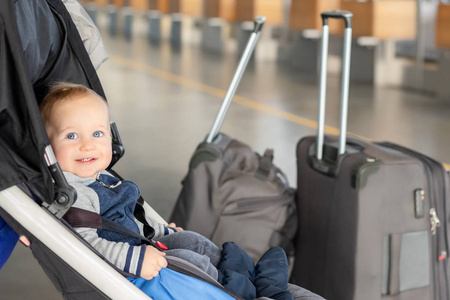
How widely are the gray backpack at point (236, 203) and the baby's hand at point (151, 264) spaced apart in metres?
1.02

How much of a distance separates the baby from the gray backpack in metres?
0.83

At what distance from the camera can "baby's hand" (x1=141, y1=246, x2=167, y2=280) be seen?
164 cm

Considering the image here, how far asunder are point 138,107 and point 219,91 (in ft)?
4.05

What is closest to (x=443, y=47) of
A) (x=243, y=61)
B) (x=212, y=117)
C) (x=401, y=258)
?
(x=212, y=117)

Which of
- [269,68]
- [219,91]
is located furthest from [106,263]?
[269,68]

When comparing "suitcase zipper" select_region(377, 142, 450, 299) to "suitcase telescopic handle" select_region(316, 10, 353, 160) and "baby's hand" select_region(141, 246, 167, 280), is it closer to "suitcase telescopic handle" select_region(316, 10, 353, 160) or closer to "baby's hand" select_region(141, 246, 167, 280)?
"suitcase telescopic handle" select_region(316, 10, 353, 160)

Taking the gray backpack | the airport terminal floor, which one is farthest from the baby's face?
the airport terminal floor

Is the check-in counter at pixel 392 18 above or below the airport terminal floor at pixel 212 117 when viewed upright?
above

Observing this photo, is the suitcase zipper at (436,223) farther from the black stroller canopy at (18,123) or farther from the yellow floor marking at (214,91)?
the yellow floor marking at (214,91)

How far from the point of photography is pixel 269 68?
992cm

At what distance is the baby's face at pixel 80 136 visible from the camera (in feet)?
5.77

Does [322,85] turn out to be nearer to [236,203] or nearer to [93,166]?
[236,203]

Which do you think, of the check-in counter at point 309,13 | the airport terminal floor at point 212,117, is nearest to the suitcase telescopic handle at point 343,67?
the airport terminal floor at point 212,117

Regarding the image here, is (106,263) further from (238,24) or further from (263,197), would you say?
(238,24)
